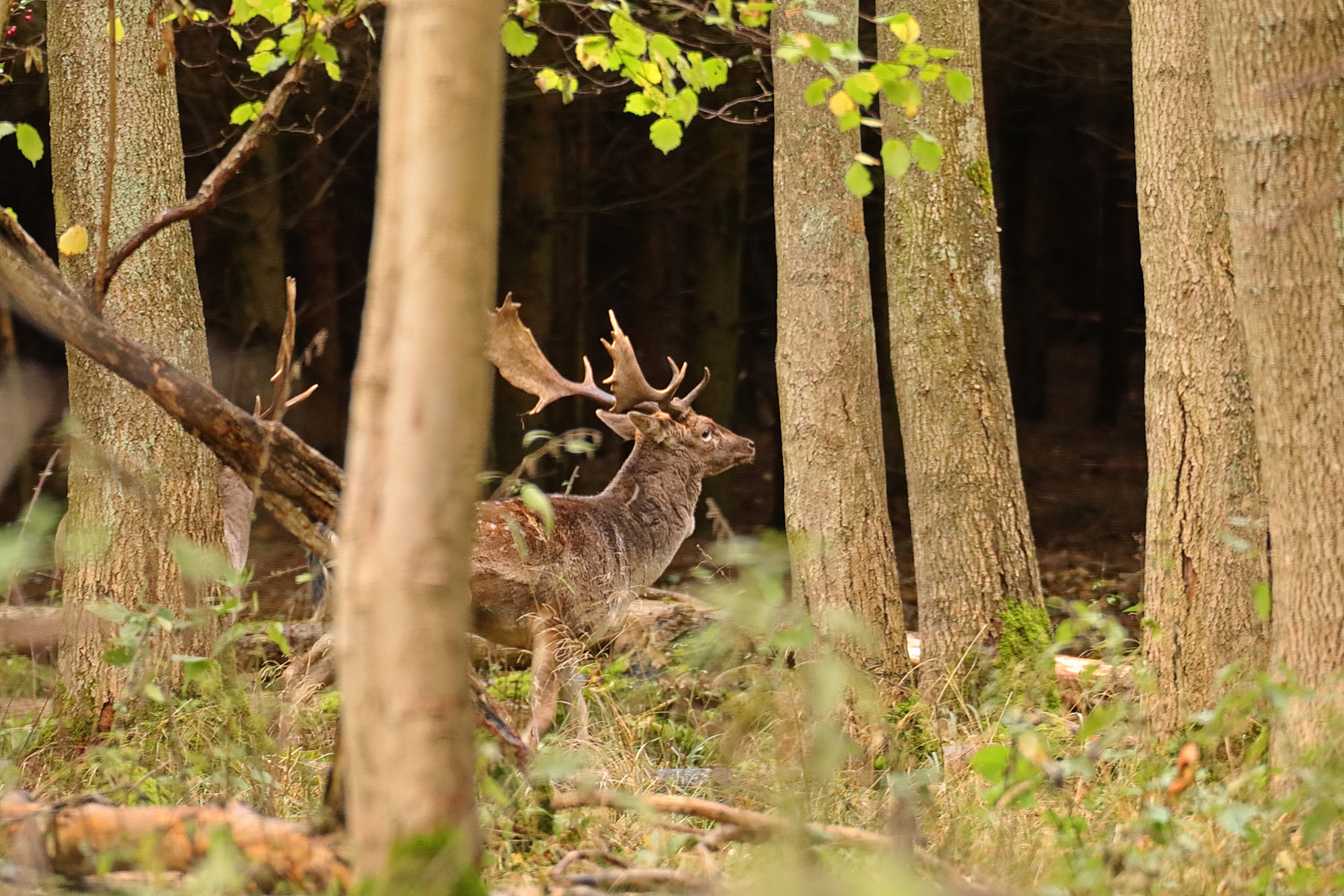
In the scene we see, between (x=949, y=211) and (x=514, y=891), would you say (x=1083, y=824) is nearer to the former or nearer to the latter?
(x=514, y=891)

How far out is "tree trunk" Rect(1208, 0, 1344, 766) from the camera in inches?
145

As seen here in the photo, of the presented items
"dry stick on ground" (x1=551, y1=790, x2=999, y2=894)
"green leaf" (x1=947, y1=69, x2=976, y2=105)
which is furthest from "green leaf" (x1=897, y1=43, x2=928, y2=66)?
"dry stick on ground" (x1=551, y1=790, x2=999, y2=894)

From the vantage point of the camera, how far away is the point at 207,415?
3.37 meters

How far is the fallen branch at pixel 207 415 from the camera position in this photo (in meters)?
3.36

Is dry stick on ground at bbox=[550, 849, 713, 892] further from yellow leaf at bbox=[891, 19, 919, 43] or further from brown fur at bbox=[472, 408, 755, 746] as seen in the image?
yellow leaf at bbox=[891, 19, 919, 43]

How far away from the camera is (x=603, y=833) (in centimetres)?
359

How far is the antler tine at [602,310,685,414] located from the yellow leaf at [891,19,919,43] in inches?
153

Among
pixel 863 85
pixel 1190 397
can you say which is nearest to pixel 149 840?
pixel 863 85

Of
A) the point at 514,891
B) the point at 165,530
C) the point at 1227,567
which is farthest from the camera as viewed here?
the point at 165,530

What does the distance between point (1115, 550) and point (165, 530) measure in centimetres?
1002

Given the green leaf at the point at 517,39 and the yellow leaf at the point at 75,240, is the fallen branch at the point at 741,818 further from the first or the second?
the green leaf at the point at 517,39

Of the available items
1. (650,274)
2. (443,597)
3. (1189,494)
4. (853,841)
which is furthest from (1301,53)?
(650,274)

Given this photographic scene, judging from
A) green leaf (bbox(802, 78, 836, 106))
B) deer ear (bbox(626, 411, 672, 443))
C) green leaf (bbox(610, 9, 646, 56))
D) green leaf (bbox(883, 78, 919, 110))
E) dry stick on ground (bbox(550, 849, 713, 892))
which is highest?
green leaf (bbox(610, 9, 646, 56))

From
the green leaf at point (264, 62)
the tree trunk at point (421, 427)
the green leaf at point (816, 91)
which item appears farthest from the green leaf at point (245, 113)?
the tree trunk at point (421, 427)
